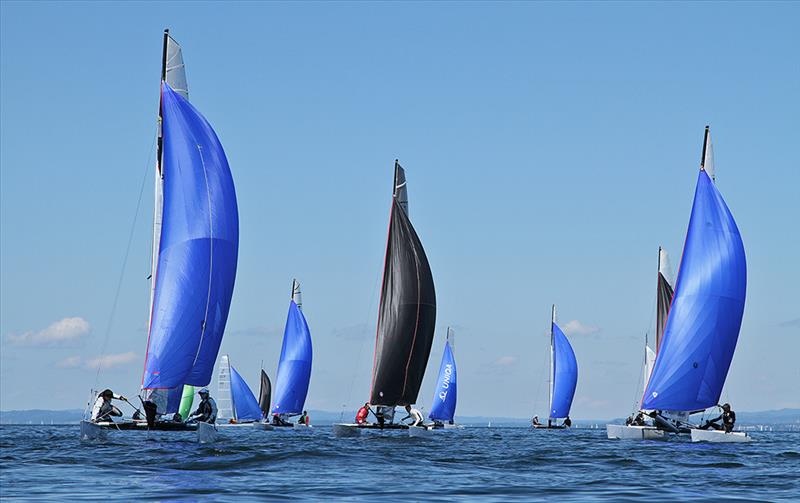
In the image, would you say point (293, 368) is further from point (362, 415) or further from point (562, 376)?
point (362, 415)

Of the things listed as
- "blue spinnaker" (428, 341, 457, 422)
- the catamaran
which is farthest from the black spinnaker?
"blue spinnaker" (428, 341, 457, 422)

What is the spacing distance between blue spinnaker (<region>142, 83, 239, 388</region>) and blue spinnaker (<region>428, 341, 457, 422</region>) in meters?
61.7

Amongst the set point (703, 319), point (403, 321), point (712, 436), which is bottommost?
point (712, 436)

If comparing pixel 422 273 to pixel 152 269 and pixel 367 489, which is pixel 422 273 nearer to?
pixel 152 269

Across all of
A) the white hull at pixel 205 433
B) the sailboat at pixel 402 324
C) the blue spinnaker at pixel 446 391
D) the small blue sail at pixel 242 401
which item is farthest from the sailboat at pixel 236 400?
the white hull at pixel 205 433

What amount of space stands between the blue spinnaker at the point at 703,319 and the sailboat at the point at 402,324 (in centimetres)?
1053

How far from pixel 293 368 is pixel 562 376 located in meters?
26.8

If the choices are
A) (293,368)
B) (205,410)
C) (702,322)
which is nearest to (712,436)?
(702,322)

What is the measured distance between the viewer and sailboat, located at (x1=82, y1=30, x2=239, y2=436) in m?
39.3

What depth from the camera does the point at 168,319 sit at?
1553 inches

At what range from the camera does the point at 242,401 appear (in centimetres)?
9269

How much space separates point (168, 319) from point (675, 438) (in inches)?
926

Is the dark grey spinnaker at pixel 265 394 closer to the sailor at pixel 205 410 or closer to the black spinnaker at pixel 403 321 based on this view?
the black spinnaker at pixel 403 321

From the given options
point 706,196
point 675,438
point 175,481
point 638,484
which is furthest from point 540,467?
point 706,196
